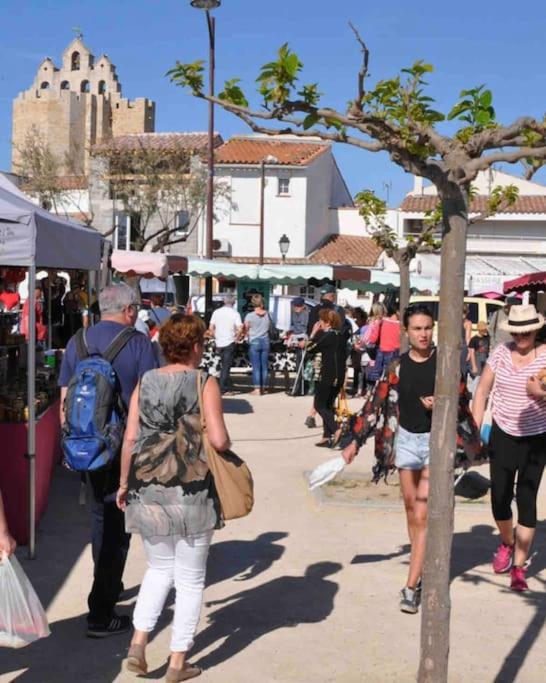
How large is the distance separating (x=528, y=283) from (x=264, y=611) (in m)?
17.1

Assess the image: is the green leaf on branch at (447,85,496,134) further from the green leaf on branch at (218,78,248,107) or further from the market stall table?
the market stall table

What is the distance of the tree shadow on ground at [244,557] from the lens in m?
6.31

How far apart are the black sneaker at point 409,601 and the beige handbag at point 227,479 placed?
1.55 m

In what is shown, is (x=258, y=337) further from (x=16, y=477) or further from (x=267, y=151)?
(x=267, y=151)

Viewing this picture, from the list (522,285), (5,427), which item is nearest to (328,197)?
(522,285)

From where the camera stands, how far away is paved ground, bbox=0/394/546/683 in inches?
185

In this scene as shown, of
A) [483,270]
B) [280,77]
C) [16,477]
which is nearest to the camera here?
[280,77]

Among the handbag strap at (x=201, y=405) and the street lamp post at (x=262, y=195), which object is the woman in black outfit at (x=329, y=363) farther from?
the street lamp post at (x=262, y=195)

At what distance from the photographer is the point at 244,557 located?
671cm

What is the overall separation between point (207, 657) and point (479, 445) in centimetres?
216

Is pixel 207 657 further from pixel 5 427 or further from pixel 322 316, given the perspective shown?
pixel 322 316

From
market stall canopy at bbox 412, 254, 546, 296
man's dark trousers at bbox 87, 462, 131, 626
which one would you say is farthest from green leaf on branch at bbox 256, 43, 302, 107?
market stall canopy at bbox 412, 254, 546, 296

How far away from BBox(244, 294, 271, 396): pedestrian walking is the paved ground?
845 centimetres

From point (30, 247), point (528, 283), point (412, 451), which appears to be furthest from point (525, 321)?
point (528, 283)
